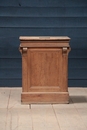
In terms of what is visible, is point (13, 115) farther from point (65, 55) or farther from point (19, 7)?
point (19, 7)

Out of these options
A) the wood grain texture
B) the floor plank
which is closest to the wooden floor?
the floor plank

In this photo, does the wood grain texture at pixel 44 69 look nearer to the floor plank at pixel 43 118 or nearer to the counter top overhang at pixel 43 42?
the counter top overhang at pixel 43 42

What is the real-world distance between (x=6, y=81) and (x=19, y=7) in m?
1.71

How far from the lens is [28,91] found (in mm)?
7863

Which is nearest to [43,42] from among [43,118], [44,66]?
[44,66]

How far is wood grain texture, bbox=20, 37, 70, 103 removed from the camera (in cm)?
777

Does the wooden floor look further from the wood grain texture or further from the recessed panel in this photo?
the recessed panel

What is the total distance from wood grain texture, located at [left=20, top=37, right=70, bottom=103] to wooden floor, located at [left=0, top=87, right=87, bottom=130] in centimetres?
19

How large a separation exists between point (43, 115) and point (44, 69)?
103cm

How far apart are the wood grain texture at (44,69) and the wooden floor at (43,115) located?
19 cm

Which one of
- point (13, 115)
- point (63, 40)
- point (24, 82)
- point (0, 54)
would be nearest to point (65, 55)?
point (63, 40)

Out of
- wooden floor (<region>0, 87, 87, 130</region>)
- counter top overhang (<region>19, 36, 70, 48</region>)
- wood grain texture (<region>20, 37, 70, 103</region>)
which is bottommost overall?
wooden floor (<region>0, 87, 87, 130</region>)

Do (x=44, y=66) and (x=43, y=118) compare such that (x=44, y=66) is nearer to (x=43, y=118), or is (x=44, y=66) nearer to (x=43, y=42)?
(x=43, y=42)

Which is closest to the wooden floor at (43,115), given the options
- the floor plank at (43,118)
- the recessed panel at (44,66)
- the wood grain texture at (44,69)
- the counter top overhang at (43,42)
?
the floor plank at (43,118)
